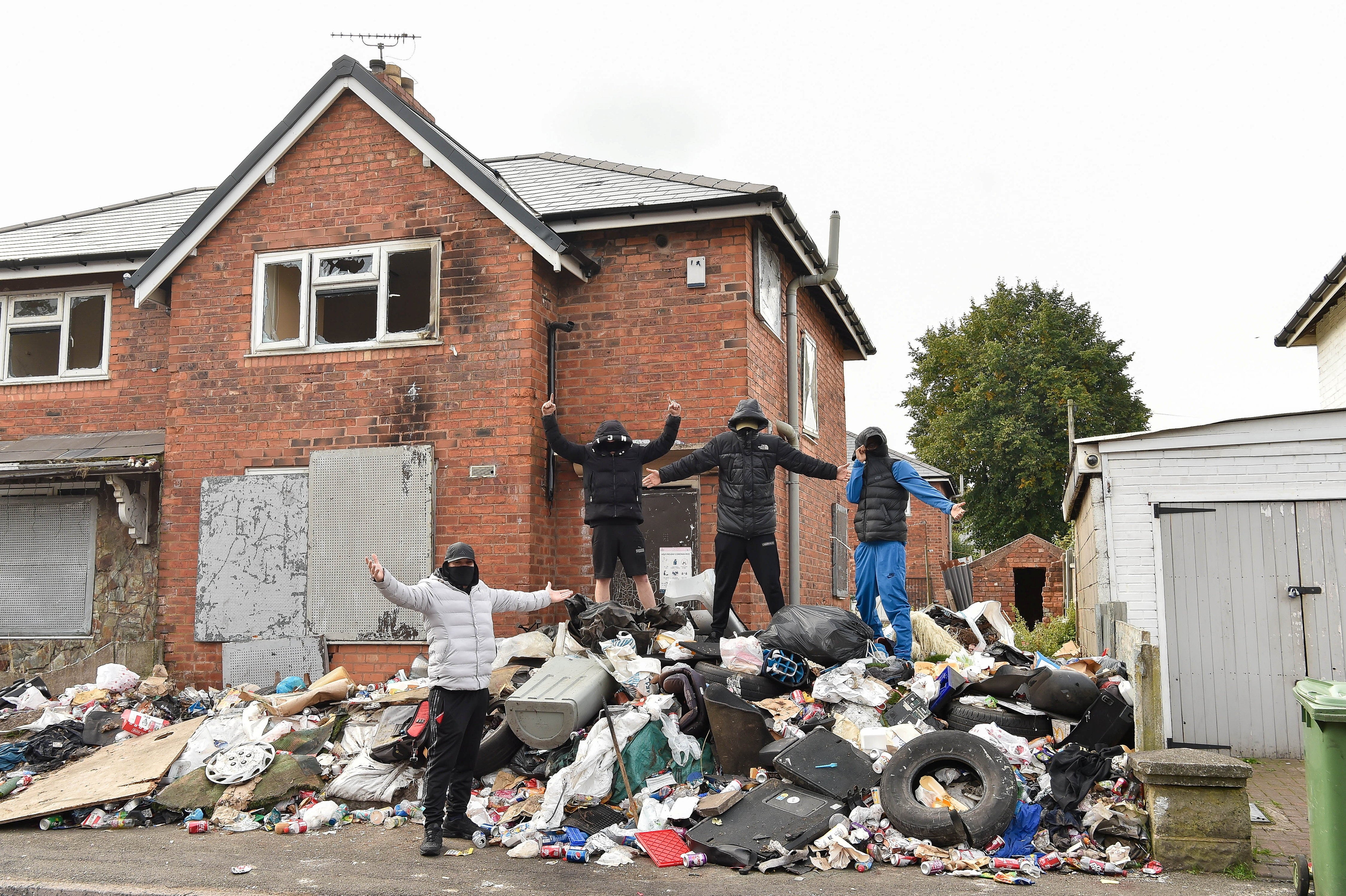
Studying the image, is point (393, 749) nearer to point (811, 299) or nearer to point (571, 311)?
point (571, 311)

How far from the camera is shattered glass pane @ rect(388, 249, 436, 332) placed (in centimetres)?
1138

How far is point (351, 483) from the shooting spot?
431 inches

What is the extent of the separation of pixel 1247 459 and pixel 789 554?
479 centimetres

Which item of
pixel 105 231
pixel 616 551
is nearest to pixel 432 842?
pixel 616 551

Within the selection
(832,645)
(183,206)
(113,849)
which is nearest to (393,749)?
(113,849)

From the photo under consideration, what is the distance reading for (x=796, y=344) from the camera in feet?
41.4

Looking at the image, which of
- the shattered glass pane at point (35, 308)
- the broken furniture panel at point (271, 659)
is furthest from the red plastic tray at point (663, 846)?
the shattered glass pane at point (35, 308)

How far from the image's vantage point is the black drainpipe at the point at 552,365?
36.4 ft

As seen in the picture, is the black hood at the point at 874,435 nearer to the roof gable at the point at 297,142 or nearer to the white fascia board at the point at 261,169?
the roof gable at the point at 297,142

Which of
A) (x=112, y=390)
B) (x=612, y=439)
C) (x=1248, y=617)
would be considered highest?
(x=112, y=390)

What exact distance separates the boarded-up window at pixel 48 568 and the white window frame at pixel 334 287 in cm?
344

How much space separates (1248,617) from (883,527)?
3.18 metres

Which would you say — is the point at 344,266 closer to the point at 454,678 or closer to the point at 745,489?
Result: the point at 745,489

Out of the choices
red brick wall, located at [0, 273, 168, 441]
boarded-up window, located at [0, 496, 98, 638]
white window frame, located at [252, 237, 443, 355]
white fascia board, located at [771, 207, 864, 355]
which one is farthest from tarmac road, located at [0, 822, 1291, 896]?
white fascia board, located at [771, 207, 864, 355]
